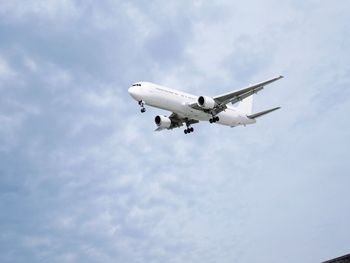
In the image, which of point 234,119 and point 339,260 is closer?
point 339,260

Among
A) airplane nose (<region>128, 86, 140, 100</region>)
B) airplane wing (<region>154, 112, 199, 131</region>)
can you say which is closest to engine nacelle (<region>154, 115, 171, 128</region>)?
airplane wing (<region>154, 112, 199, 131</region>)

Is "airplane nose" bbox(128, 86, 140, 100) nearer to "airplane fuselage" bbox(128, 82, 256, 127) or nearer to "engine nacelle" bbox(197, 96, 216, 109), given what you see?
"airplane fuselage" bbox(128, 82, 256, 127)

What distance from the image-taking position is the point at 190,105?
63.2m

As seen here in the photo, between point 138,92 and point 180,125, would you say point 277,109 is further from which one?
point 138,92

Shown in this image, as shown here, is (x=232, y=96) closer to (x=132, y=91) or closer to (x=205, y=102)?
(x=205, y=102)

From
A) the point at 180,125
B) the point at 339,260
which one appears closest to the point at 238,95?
the point at 180,125

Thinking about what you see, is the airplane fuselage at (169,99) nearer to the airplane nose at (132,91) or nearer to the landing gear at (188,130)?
the airplane nose at (132,91)

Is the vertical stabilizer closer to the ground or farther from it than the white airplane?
farther from it

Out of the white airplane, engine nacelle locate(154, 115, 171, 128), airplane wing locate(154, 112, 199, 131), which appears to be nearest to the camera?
the white airplane

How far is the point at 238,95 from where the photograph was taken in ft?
215

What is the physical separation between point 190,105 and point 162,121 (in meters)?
7.07

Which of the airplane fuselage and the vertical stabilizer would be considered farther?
the vertical stabilizer

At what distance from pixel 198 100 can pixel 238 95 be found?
228 inches

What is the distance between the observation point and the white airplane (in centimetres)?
5995
